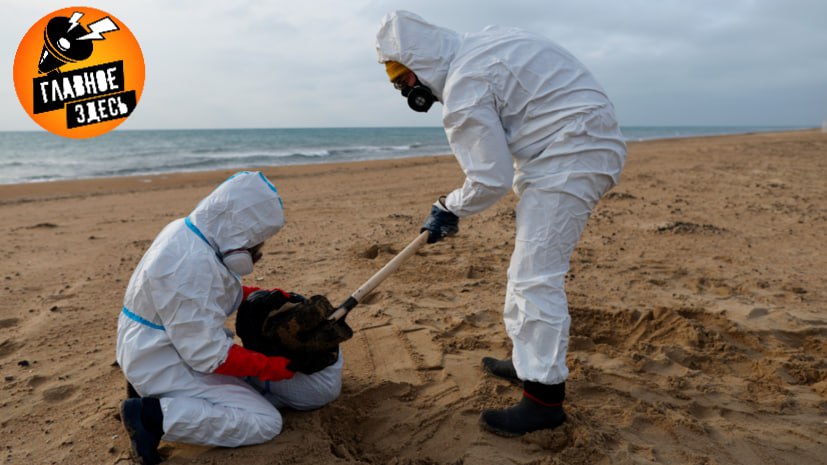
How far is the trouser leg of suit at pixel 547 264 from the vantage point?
8.80ft

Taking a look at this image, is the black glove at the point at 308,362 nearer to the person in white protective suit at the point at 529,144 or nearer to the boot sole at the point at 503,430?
the boot sole at the point at 503,430

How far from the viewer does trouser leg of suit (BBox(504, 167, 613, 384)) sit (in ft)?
8.80

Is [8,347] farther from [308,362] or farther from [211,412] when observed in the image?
[308,362]

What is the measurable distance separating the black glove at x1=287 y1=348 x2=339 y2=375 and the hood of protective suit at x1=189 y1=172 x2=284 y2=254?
66 cm

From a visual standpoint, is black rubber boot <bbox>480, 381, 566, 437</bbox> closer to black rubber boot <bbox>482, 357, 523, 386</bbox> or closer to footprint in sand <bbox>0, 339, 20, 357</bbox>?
black rubber boot <bbox>482, 357, 523, 386</bbox>

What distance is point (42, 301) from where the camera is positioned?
4805 mm

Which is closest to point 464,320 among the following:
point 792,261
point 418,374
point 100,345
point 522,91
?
point 418,374

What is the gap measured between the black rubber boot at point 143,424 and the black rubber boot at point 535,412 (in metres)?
1.60

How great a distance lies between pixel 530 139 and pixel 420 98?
590 millimetres

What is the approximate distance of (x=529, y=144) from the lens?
274 centimetres

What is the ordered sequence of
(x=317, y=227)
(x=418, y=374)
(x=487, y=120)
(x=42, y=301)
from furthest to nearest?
(x=317, y=227), (x=42, y=301), (x=418, y=374), (x=487, y=120)

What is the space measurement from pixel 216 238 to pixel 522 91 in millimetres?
1598

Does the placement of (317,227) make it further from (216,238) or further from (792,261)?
(792,261)

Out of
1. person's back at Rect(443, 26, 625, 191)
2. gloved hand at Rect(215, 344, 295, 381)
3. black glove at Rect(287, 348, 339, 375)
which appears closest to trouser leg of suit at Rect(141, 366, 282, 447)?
gloved hand at Rect(215, 344, 295, 381)
